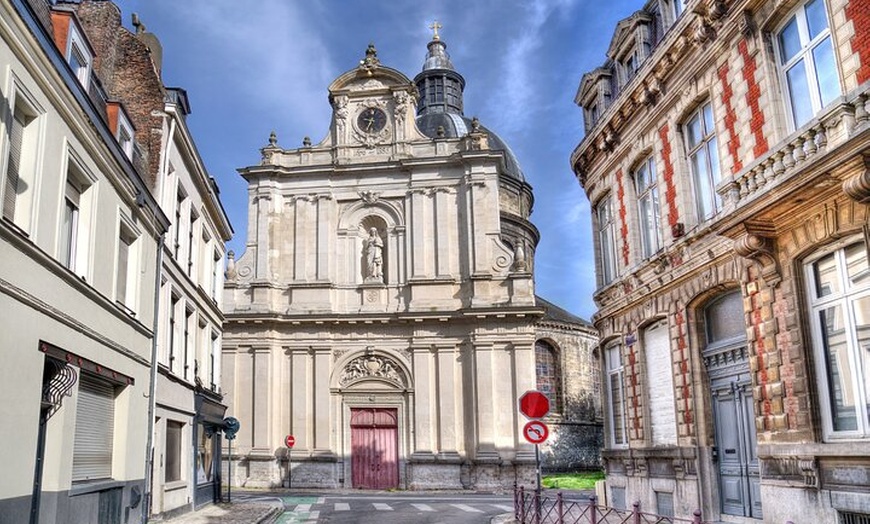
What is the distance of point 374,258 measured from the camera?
3278cm

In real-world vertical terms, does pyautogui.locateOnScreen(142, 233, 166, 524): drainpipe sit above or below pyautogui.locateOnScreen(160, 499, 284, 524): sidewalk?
above

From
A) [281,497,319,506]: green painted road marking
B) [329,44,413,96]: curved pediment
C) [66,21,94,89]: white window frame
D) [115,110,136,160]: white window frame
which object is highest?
[329,44,413,96]: curved pediment

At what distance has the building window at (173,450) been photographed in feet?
55.4

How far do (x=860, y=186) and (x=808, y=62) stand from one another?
2.71 metres

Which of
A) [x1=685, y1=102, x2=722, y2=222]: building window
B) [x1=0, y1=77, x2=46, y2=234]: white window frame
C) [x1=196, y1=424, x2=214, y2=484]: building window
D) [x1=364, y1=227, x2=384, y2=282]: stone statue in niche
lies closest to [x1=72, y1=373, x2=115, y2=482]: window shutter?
[x1=0, y1=77, x2=46, y2=234]: white window frame

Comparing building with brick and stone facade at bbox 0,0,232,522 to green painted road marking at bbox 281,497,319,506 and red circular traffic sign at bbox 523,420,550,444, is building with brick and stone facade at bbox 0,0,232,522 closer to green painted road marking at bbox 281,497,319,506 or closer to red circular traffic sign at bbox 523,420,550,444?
green painted road marking at bbox 281,497,319,506

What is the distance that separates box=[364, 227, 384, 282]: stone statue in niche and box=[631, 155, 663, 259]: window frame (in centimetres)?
1752

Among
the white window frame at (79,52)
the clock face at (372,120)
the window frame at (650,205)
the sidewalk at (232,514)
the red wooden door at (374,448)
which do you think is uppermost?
the clock face at (372,120)

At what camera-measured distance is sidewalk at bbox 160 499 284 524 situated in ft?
53.8

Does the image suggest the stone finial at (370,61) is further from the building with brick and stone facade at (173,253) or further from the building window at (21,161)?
the building window at (21,161)

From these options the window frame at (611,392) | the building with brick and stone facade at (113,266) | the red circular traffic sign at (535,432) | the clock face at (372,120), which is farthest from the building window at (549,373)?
the red circular traffic sign at (535,432)

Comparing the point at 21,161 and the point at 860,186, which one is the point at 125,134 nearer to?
the point at 21,161

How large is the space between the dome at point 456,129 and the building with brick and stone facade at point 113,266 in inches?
995

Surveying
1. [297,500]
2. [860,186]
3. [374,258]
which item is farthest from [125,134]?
[374,258]
